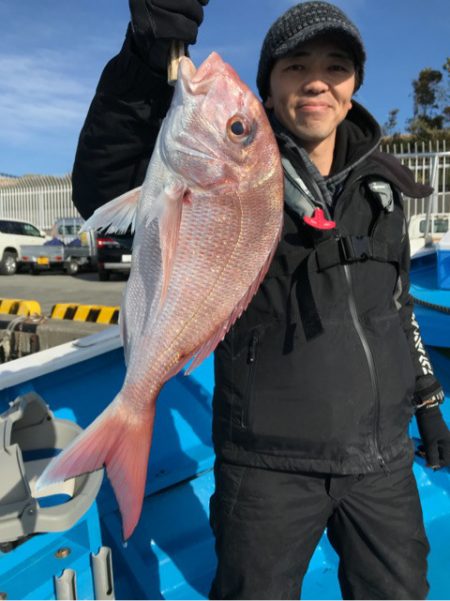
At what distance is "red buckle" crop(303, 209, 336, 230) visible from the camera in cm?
158

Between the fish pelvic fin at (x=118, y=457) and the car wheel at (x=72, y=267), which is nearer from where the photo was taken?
the fish pelvic fin at (x=118, y=457)

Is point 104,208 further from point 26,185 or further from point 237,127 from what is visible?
point 26,185

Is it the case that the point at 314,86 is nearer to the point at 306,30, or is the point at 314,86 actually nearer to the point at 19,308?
the point at 306,30

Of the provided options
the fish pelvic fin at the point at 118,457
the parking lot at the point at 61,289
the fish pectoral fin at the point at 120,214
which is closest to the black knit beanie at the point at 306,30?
→ the fish pectoral fin at the point at 120,214

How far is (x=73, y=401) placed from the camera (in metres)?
2.72

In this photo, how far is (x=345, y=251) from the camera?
1618 mm

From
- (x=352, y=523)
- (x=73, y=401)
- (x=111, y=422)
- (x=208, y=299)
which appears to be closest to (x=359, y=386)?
(x=352, y=523)

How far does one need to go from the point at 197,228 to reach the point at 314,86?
62 centimetres

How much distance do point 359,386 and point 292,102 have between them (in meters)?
0.93

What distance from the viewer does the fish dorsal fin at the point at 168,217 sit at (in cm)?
138

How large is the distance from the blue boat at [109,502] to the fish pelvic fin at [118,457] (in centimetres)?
45

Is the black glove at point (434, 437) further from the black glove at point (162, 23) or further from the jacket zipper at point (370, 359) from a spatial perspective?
the black glove at point (162, 23)

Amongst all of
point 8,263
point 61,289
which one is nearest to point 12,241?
point 8,263

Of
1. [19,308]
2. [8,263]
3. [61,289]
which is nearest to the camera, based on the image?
[19,308]
